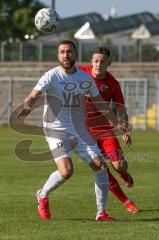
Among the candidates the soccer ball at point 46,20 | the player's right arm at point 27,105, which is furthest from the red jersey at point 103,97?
the soccer ball at point 46,20

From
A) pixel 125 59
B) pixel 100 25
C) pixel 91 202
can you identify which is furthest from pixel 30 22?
pixel 91 202

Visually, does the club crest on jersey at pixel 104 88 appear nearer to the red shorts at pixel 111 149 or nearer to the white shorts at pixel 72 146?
the red shorts at pixel 111 149

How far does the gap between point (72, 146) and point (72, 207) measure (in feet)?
5.35

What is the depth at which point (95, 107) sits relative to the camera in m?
12.5

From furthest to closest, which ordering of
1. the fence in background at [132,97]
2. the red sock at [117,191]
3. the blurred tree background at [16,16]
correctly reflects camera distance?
1. the blurred tree background at [16,16]
2. the fence in background at [132,97]
3. the red sock at [117,191]

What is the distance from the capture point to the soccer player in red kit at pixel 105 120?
12281 mm

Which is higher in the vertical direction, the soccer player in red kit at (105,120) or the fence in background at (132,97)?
the soccer player in red kit at (105,120)

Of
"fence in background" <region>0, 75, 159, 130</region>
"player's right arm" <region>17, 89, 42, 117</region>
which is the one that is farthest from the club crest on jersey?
"fence in background" <region>0, 75, 159, 130</region>

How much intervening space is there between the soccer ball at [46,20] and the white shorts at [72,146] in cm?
407

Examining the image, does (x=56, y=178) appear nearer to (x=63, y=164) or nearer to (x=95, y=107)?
(x=63, y=164)

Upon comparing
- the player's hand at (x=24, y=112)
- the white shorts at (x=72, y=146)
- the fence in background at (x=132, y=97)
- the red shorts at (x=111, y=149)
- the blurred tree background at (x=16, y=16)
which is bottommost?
the blurred tree background at (x=16, y=16)

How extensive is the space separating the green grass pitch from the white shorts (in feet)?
2.75

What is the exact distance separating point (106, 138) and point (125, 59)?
115 feet

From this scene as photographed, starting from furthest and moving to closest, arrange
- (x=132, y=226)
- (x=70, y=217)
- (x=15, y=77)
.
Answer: (x=15, y=77)
(x=70, y=217)
(x=132, y=226)
